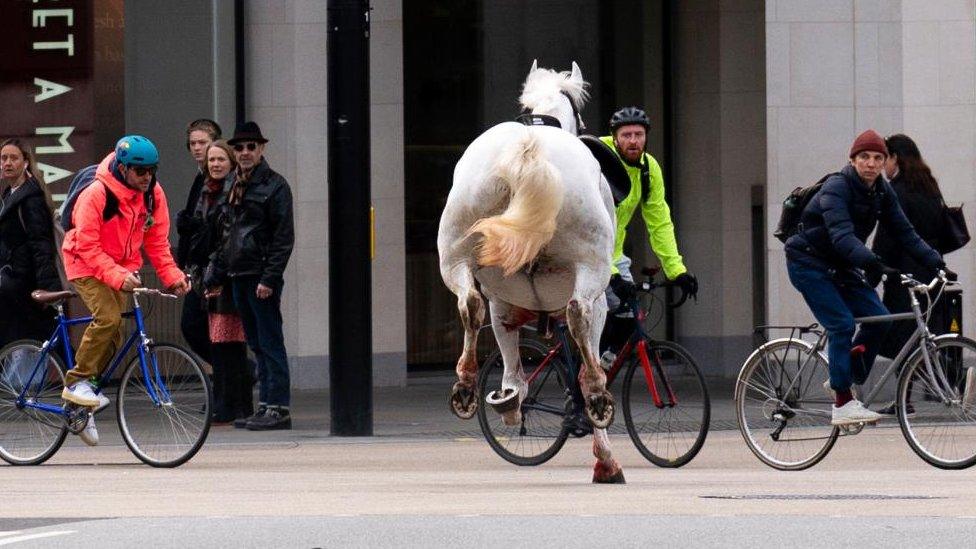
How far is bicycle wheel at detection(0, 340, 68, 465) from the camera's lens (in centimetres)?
1155

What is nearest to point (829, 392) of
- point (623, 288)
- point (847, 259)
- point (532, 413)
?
point (847, 259)

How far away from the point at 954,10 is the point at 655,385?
6.32 metres

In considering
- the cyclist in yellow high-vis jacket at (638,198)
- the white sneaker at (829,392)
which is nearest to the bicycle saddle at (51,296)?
the cyclist in yellow high-vis jacket at (638,198)

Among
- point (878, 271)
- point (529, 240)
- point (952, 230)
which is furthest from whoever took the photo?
point (952, 230)

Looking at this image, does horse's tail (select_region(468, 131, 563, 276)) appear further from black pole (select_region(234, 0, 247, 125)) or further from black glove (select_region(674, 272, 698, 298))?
black pole (select_region(234, 0, 247, 125))

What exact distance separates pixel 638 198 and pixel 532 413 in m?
1.34

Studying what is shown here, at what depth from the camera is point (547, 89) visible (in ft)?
31.6

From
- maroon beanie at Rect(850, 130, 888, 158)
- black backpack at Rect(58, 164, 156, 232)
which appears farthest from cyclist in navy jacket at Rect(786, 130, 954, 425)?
black backpack at Rect(58, 164, 156, 232)

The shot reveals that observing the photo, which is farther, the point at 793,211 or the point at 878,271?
the point at 793,211

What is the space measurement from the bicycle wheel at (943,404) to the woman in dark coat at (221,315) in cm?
504

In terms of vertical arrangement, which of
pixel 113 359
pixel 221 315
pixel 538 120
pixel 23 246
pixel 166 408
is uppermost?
pixel 538 120

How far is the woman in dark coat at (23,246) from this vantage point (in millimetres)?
13398

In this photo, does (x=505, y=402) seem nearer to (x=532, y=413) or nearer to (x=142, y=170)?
(x=532, y=413)

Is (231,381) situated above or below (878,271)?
below
